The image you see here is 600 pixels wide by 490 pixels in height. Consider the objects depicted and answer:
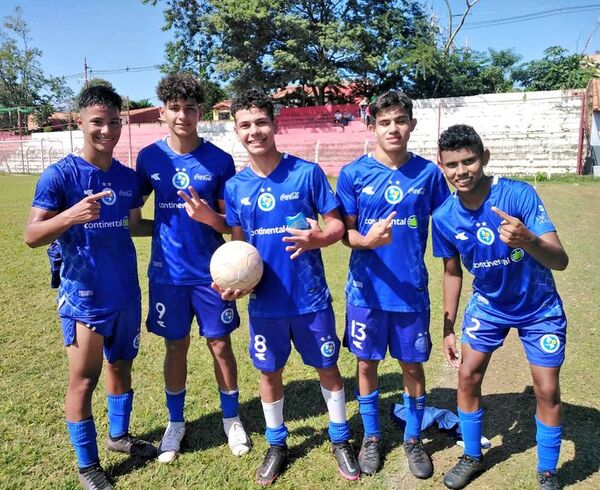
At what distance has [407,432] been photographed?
3264 mm

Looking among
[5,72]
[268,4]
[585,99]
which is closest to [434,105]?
[585,99]

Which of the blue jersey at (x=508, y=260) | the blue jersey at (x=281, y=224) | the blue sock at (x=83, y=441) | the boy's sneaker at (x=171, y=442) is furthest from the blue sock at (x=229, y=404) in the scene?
the blue jersey at (x=508, y=260)

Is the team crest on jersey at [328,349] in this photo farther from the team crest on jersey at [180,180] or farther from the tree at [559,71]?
the tree at [559,71]

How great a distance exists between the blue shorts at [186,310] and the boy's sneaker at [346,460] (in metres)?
1.08

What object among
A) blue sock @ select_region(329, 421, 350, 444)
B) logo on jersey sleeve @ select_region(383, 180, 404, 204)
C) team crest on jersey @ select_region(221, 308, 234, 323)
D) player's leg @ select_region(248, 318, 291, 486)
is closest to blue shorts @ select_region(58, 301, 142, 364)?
team crest on jersey @ select_region(221, 308, 234, 323)

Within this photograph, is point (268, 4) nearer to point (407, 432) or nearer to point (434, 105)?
point (434, 105)

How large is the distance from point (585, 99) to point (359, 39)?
12.8 m

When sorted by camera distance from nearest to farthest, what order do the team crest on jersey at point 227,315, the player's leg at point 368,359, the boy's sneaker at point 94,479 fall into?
the boy's sneaker at point 94,479 → the player's leg at point 368,359 → the team crest on jersey at point 227,315

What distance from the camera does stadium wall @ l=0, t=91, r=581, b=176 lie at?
2166 cm

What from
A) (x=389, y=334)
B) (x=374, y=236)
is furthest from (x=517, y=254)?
(x=389, y=334)

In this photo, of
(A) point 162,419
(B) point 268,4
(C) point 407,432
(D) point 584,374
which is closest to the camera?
(C) point 407,432

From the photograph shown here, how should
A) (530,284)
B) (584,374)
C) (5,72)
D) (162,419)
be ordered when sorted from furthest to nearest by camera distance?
(5,72), (584,374), (162,419), (530,284)

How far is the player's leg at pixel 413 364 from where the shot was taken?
124 inches

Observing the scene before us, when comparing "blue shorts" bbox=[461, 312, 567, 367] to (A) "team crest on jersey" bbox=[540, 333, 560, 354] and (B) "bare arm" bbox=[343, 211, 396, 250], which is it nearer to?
(A) "team crest on jersey" bbox=[540, 333, 560, 354]
